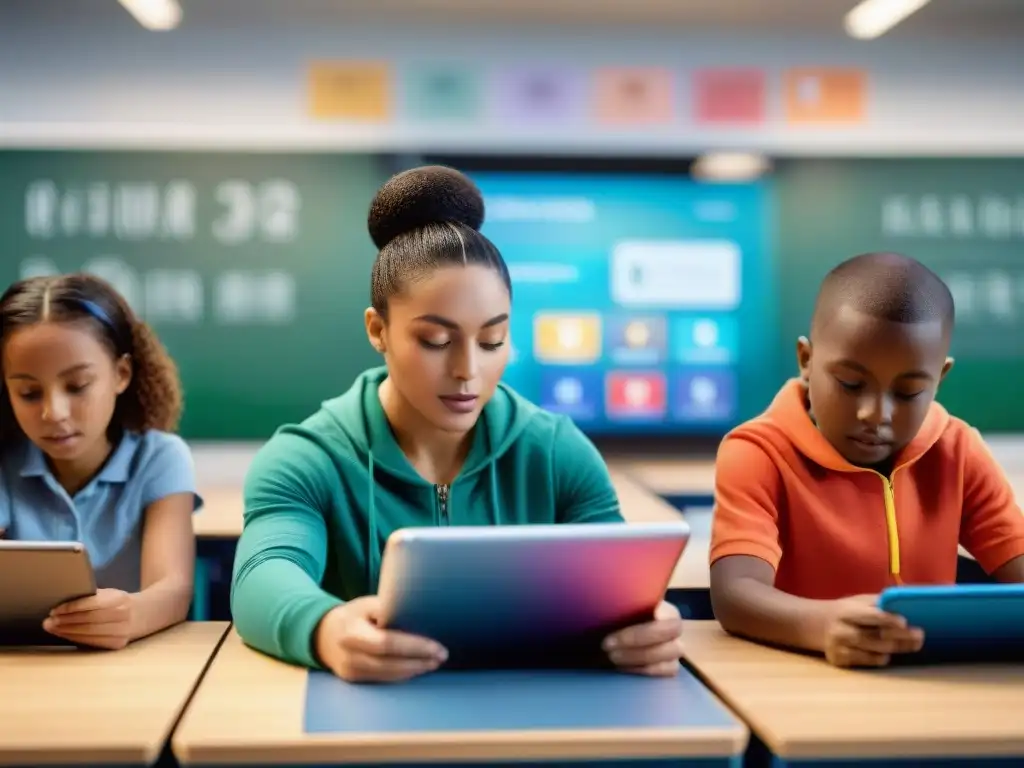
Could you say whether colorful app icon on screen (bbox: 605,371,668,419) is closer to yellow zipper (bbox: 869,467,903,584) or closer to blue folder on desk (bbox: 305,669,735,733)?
yellow zipper (bbox: 869,467,903,584)

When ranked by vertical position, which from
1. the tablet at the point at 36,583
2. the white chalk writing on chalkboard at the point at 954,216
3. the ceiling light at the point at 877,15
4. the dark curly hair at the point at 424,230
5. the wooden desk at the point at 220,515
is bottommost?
the wooden desk at the point at 220,515

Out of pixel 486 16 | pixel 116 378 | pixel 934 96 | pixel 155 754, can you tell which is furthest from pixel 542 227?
pixel 155 754

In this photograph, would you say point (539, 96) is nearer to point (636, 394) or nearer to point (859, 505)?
point (636, 394)

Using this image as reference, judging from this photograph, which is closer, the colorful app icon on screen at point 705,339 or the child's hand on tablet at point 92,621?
the child's hand on tablet at point 92,621

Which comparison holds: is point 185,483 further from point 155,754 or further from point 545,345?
point 545,345

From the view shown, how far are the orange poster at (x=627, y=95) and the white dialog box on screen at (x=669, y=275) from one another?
45 centimetres

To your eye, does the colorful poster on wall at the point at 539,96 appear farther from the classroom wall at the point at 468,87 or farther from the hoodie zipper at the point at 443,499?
the hoodie zipper at the point at 443,499

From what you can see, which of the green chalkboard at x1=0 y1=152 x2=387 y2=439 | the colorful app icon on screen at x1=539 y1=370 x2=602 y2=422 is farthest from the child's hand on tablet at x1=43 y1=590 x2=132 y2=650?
the colorful app icon on screen at x1=539 y1=370 x2=602 y2=422

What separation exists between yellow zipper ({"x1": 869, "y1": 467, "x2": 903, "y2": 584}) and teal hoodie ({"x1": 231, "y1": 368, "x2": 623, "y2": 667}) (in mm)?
374

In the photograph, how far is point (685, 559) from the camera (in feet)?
6.23

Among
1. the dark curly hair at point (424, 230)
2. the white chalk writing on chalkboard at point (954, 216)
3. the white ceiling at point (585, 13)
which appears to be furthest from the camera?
the white chalk writing on chalkboard at point (954, 216)

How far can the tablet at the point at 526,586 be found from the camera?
0.93 m

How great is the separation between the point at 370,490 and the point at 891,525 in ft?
2.37

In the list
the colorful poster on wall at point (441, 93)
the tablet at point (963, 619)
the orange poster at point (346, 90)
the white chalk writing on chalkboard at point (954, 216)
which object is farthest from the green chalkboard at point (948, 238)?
the tablet at point (963, 619)
